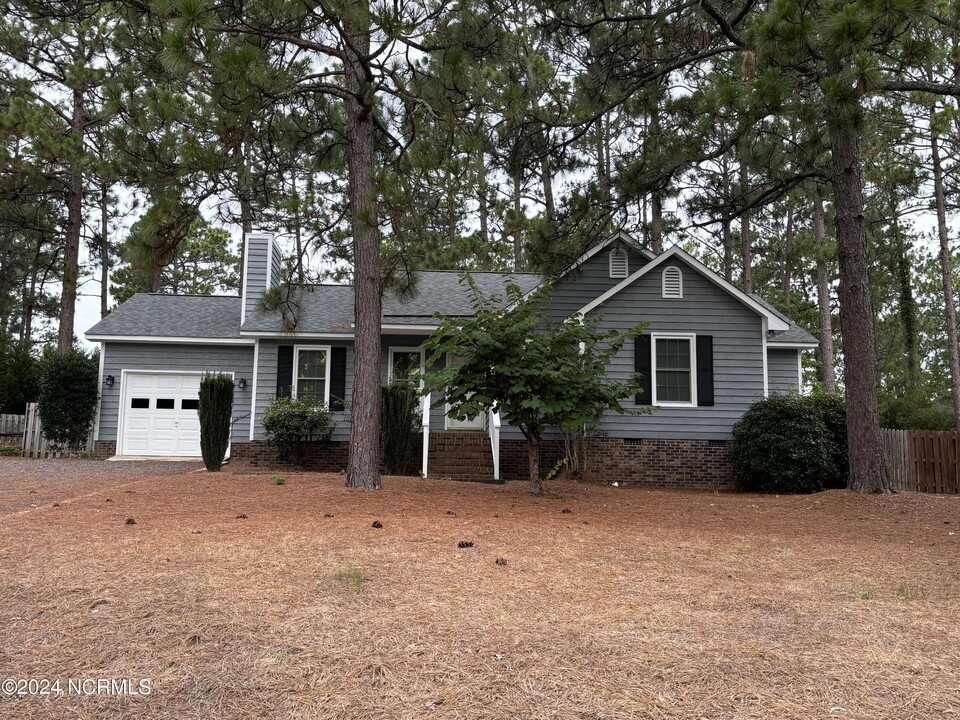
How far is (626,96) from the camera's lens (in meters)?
9.70

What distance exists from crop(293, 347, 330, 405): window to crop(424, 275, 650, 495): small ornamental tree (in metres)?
6.81

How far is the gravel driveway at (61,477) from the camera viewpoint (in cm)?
825

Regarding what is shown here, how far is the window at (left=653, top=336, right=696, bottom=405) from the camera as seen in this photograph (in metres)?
13.7

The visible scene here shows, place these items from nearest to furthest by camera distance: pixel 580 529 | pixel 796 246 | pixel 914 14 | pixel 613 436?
pixel 914 14 < pixel 580 529 < pixel 613 436 < pixel 796 246

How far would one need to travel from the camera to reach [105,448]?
16.2m

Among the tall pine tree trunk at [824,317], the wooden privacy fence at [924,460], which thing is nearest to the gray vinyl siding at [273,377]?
the wooden privacy fence at [924,460]

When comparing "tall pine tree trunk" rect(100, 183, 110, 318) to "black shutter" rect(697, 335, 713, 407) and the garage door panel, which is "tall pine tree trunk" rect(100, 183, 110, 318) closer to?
the garage door panel

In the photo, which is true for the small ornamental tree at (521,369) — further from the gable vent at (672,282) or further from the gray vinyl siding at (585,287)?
the gray vinyl siding at (585,287)

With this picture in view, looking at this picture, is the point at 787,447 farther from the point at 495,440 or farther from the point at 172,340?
the point at 172,340

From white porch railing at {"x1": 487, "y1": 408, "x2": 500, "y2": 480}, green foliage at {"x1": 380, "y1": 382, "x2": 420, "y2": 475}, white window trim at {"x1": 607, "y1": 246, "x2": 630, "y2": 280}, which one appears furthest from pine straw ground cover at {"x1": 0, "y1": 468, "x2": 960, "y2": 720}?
white window trim at {"x1": 607, "y1": 246, "x2": 630, "y2": 280}

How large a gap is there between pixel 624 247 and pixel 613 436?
4047 millimetres

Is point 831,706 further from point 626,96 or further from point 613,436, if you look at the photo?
point 613,436

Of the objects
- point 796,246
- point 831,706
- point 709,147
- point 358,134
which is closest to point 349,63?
point 358,134

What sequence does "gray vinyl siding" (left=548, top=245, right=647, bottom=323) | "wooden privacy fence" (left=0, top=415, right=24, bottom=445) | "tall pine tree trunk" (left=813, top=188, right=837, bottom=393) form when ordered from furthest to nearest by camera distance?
"tall pine tree trunk" (left=813, top=188, right=837, bottom=393)
"wooden privacy fence" (left=0, top=415, right=24, bottom=445)
"gray vinyl siding" (left=548, top=245, right=647, bottom=323)
